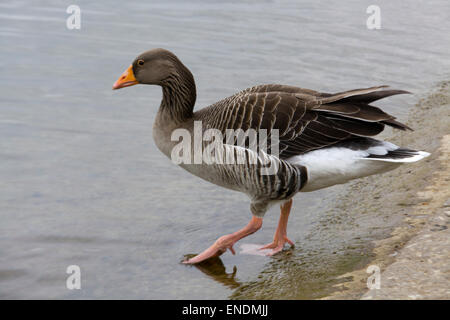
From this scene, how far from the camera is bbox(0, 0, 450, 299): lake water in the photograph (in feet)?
17.0

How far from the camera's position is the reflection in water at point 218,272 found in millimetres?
5043

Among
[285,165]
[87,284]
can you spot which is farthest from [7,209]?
[285,165]

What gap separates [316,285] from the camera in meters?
4.56

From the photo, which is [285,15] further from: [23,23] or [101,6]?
[23,23]

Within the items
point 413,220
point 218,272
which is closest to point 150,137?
point 218,272

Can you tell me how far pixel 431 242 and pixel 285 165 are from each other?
1379 millimetres

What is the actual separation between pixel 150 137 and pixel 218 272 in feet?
10.7

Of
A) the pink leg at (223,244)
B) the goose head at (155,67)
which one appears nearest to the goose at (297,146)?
the pink leg at (223,244)

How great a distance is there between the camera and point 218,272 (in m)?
5.25

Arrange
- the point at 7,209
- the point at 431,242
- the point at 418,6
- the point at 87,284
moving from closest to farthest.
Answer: the point at 431,242 → the point at 87,284 → the point at 7,209 → the point at 418,6

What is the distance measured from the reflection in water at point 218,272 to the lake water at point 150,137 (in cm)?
2

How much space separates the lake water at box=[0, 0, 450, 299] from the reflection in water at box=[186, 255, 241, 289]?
17 millimetres

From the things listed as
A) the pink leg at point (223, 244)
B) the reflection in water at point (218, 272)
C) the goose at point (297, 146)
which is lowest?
the reflection in water at point (218, 272)

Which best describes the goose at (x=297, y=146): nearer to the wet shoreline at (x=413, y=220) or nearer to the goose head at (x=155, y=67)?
the wet shoreline at (x=413, y=220)
